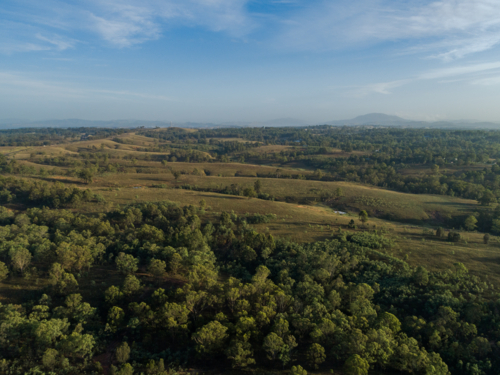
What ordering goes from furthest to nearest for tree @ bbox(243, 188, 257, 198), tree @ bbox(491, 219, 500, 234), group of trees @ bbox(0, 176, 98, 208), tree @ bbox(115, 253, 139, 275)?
tree @ bbox(243, 188, 257, 198), group of trees @ bbox(0, 176, 98, 208), tree @ bbox(491, 219, 500, 234), tree @ bbox(115, 253, 139, 275)

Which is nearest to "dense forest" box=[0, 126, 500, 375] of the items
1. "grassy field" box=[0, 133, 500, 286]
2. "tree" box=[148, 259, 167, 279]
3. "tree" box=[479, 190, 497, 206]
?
"tree" box=[148, 259, 167, 279]

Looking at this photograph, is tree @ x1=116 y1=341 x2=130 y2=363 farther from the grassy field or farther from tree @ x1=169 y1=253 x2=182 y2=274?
the grassy field

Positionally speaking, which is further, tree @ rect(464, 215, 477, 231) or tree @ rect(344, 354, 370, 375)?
tree @ rect(464, 215, 477, 231)

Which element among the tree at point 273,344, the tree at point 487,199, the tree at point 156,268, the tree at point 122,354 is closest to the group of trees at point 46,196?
the tree at point 156,268

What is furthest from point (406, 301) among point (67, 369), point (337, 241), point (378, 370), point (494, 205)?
point (494, 205)

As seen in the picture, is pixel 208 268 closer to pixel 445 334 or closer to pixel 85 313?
pixel 85 313
